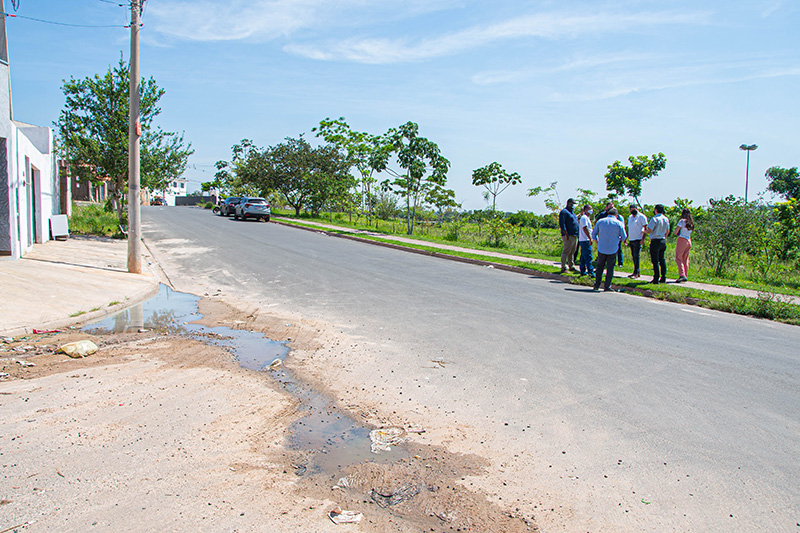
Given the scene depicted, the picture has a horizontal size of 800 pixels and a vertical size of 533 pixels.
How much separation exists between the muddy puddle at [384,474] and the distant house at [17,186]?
11186 mm

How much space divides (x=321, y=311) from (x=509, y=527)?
258 inches

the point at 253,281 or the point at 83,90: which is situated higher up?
the point at 83,90

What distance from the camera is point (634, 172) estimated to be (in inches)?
1025

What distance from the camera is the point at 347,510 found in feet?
11.0

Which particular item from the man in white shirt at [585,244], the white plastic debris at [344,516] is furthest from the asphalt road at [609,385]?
the man in white shirt at [585,244]

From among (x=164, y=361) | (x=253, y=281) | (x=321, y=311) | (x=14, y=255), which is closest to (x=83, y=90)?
(x=14, y=255)

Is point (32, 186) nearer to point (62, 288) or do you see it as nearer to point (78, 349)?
point (62, 288)

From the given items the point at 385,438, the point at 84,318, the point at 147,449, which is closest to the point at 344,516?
the point at 385,438

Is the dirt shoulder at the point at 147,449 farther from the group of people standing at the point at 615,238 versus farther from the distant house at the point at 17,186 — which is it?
the group of people standing at the point at 615,238

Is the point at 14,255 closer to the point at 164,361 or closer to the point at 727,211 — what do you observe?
the point at 164,361

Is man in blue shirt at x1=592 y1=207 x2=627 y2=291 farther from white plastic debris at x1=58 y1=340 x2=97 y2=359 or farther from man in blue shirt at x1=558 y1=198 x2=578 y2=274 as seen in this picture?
white plastic debris at x1=58 y1=340 x2=97 y2=359

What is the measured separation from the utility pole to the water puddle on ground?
229cm

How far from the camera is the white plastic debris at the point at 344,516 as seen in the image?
3.24 meters

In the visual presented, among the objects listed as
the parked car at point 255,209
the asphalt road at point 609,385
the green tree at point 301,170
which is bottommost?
the asphalt road at point 609,385
